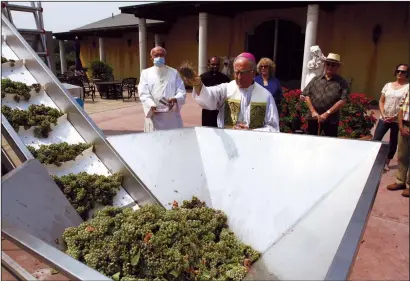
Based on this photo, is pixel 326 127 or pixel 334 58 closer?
pixel 334 58

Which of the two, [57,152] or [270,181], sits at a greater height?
[57,152]

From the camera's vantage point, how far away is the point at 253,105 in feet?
9.02

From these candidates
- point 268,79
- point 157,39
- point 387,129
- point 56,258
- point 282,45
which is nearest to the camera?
point 56,258

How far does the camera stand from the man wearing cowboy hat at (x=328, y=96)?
3686 millimetres

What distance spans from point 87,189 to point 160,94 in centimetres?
181

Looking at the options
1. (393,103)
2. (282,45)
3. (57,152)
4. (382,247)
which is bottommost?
(382,247)

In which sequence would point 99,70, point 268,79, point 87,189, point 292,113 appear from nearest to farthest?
point 87,189 < point 268,79 < point 292,113 < point 99,70

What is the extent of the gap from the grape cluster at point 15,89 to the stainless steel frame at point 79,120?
20 cm

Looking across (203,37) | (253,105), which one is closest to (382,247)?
(253,105)

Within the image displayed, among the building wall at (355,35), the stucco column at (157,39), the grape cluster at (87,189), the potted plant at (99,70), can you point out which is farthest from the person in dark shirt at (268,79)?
the stucco column at (157,39)

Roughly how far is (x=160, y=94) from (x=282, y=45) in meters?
9.81

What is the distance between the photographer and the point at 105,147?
2.41 m

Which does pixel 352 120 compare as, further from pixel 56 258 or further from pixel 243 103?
pixel 56 258

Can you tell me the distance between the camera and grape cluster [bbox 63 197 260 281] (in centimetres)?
166
